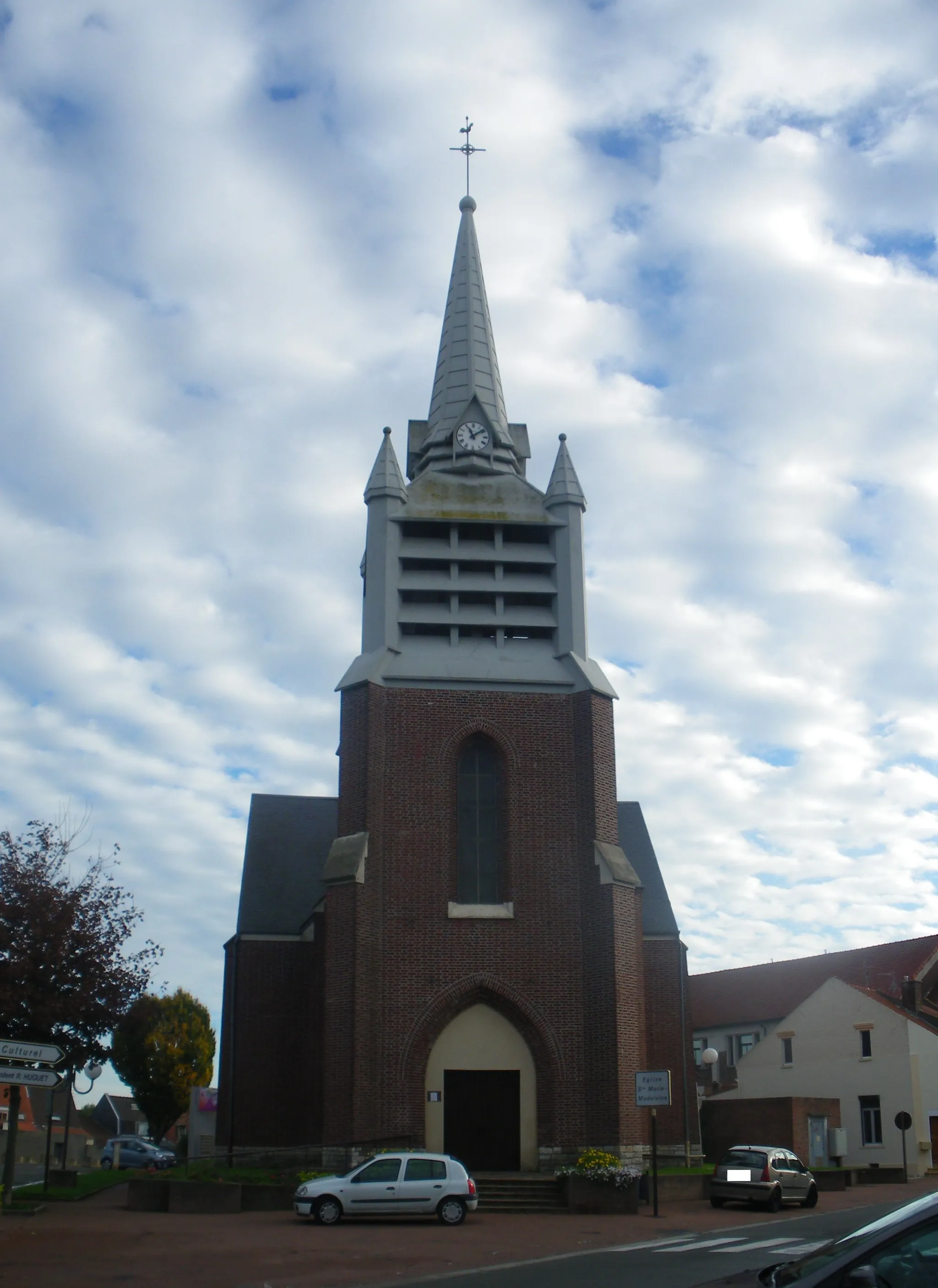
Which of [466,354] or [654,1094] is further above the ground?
[466,354]

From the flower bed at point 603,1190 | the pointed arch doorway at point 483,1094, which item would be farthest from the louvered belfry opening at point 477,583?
the flower bed at point 603,1190

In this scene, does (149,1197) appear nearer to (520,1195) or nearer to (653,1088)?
(520,1195)

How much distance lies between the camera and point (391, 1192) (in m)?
22.2

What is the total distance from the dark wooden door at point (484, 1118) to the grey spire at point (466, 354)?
1711 centimetres

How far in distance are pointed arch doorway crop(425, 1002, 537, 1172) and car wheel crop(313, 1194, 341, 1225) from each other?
21.7 ft

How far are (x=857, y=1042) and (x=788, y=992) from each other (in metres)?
17.2

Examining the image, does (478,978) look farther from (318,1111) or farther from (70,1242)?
(70,1242)

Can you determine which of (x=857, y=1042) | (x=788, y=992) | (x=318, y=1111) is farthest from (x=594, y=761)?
(x=788, y=992)

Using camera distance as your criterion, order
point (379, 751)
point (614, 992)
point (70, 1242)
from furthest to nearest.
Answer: point (379, 751)
point (614, 992)
point (70, 1242)

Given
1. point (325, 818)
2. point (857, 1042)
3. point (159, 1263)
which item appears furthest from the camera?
point (857, 1042)

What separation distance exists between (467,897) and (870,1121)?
25.9 m

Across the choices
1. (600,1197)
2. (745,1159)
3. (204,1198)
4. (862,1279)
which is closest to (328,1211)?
(204,1198)

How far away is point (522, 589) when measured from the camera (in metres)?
33.0

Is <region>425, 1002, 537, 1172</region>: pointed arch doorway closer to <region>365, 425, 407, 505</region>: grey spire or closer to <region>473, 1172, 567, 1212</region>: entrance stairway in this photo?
<region>473, 1172, 567, 1212</region>: entrance stairway
